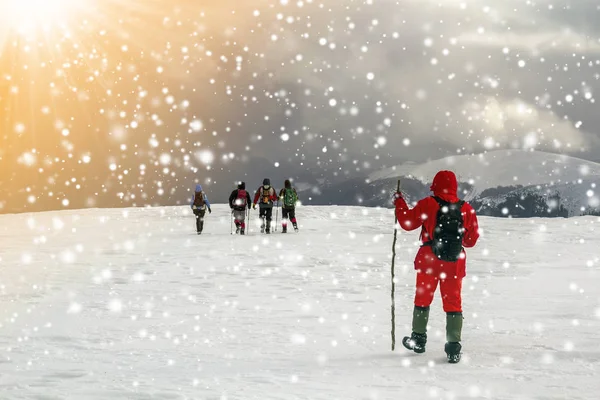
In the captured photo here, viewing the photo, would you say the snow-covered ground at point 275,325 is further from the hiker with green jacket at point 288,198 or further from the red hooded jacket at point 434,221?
the hiker with green jacket at point 288,198

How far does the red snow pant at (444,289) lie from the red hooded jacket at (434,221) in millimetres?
52

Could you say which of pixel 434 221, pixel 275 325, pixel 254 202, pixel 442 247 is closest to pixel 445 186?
Result: pixel 434 221

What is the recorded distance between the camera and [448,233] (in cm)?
631

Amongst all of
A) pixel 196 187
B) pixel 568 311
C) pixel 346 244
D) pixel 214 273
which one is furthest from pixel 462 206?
pixel 196 187

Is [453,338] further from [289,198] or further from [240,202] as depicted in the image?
[289,198]

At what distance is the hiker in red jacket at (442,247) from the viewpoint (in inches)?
248

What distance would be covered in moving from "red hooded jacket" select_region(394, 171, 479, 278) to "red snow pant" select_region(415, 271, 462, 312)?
52 millimetres

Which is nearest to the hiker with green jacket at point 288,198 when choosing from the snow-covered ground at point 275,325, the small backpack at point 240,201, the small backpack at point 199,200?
the small backpack at point 240,201

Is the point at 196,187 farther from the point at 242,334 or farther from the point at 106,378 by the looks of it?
the point at 106,378

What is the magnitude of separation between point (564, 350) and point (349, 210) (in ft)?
94.3

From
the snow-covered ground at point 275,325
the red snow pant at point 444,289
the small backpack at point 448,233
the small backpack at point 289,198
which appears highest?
the small backpack at point 289,198

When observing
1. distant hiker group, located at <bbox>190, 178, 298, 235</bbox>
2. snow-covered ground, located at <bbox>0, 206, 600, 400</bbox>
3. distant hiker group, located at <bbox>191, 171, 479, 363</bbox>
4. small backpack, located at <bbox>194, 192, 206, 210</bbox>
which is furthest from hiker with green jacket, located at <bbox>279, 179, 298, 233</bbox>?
distant hiker group, located at <bbox>191, 171, 479, 363</bbox>

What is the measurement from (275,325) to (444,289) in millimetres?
2156

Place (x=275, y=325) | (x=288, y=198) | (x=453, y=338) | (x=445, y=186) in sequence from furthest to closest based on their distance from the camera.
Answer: (x=288, y=198), (x=275, y=325), (x=445, y=186), (x=453, y=338)
